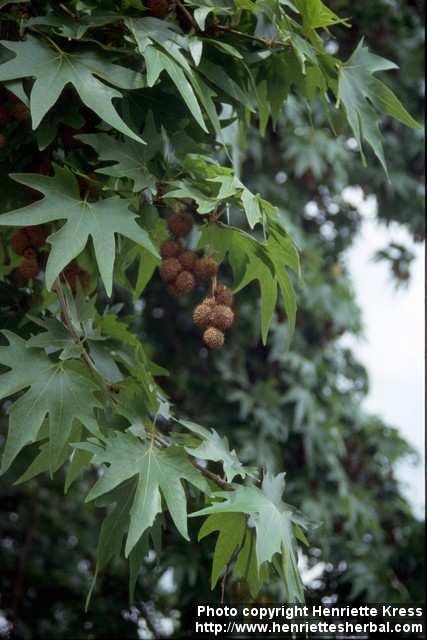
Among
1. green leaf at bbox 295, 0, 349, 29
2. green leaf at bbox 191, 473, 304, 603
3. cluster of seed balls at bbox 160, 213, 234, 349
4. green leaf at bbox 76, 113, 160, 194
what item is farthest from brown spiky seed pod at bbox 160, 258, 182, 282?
green leaf at bbox 295, 0, 349, 29

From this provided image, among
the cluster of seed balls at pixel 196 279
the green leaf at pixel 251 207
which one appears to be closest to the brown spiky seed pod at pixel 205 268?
the cluster of seed balls at pixel 196 279

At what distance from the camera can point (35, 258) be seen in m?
1.50

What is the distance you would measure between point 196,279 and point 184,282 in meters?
0.04

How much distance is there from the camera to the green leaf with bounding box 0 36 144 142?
1312 millimetres

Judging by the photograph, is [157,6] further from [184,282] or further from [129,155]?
[184,282]

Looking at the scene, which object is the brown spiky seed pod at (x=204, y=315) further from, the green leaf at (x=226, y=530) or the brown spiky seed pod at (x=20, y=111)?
the brown spiky seed pod at (x=20, y=111)

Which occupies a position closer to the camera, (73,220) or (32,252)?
(73,220)

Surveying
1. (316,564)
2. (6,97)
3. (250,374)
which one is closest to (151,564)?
(316,564)

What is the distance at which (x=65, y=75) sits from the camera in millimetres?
1346

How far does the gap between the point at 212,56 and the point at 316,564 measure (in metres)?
2.40

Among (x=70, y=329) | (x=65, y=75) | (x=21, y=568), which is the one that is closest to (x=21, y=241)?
(x=70, y=329)

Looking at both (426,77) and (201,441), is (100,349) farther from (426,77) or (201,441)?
(426,77)

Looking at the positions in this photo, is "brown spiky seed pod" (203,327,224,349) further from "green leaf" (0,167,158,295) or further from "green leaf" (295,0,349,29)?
"green leaf" (295,0,349,29)

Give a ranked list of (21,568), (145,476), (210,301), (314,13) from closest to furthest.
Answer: (145,476)
(210,301)
(314,13)
(21,568)
